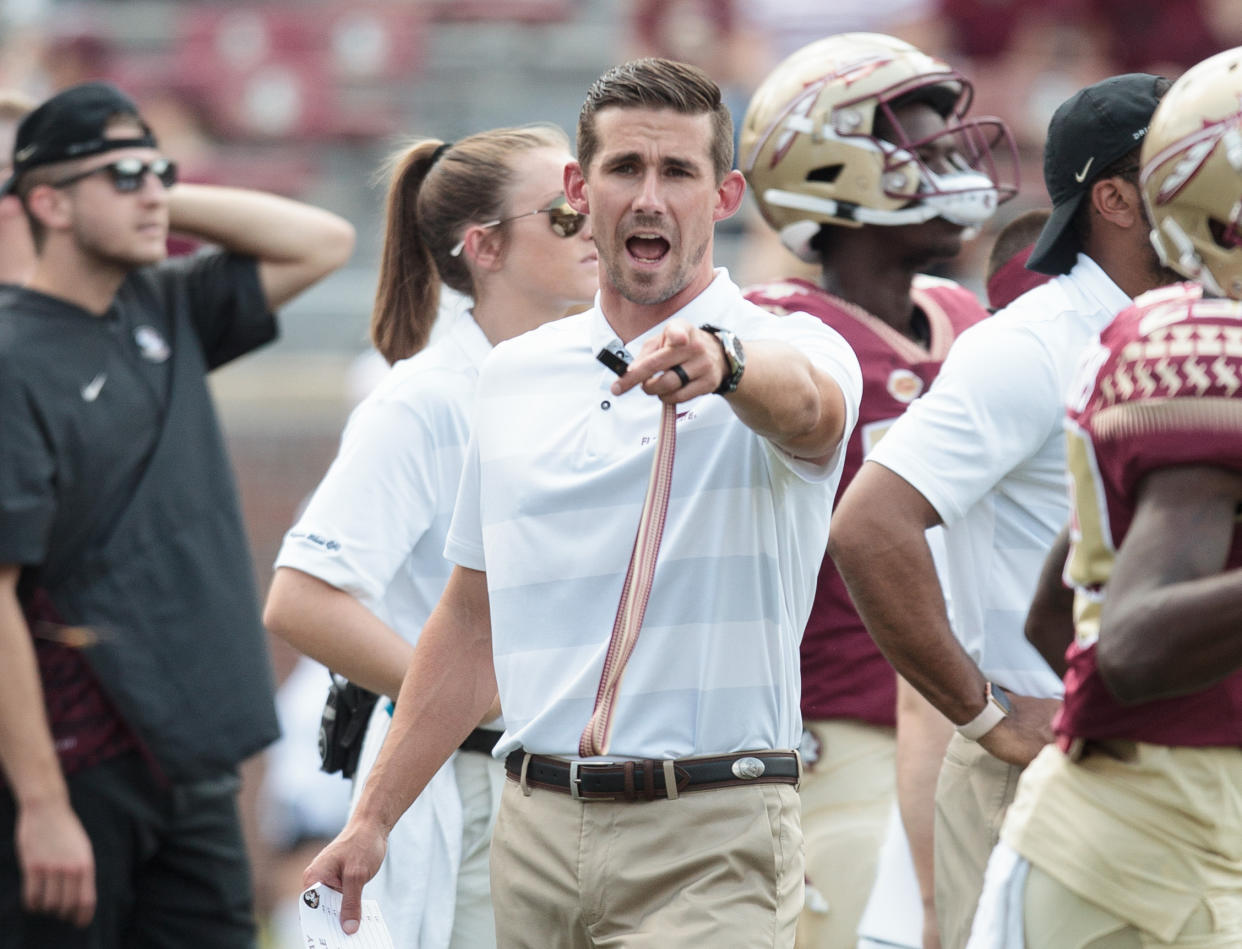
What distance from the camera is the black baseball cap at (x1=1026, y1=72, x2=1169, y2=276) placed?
3.52 metres

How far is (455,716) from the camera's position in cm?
329

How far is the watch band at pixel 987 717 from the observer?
3.46 metres

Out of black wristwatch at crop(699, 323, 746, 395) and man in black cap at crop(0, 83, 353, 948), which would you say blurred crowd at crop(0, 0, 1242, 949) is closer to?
man in black cap at crop(0, 83, 353, 948)

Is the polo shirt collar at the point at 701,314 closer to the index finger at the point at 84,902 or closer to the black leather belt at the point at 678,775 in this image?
the black leather belt at the point at 678,775

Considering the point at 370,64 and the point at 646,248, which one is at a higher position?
the point at 646,248

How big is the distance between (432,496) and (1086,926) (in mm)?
1836

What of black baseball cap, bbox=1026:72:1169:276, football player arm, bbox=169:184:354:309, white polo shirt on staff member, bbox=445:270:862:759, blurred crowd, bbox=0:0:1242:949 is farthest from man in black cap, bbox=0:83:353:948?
blurred crowd, bbox=0:0:1242:949

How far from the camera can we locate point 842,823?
4.20 metres

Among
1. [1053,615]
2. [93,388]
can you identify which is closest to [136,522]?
[93,388]

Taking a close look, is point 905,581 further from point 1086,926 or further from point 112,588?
point 112,588

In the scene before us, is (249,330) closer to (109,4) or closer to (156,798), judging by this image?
(156,798)

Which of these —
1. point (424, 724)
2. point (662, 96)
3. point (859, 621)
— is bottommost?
point (859, 621)

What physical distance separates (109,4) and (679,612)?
13.1 m

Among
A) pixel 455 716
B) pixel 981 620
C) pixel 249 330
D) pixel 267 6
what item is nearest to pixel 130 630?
pixel 249 330
